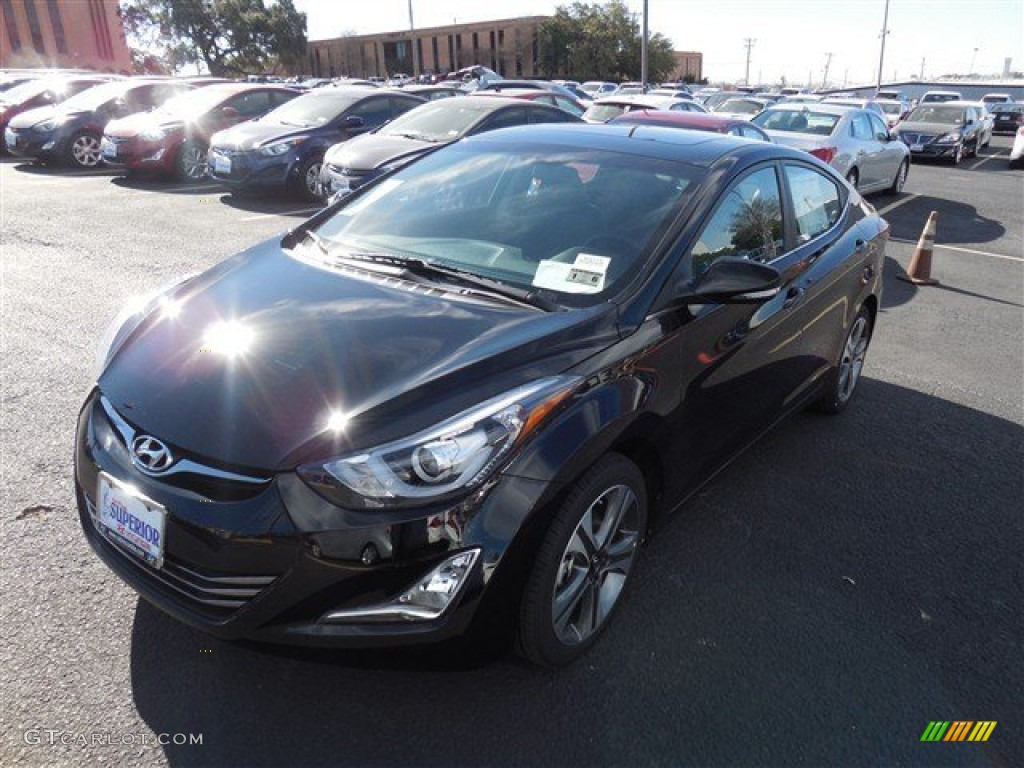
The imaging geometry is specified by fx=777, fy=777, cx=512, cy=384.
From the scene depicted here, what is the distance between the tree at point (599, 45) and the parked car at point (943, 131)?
4921 centimetres

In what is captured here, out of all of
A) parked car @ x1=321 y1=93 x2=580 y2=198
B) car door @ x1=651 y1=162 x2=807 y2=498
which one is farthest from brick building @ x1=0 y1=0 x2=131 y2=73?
car door @ x1=651 y1=162 x2=807 y2=498

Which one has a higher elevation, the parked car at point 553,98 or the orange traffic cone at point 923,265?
the parked car at point 553,98

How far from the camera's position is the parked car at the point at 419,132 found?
923 centimetres

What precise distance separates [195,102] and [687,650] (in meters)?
13.4

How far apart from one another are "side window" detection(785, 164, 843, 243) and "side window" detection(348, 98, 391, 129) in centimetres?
880

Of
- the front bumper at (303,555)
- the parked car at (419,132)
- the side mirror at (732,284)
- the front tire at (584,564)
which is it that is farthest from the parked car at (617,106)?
the front bumper at (303,555)

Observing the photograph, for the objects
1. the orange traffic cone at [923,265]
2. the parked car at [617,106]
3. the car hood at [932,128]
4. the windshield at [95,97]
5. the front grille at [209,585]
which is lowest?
the orange traffic cone at [923,265]

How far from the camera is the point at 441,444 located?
212 centimetres

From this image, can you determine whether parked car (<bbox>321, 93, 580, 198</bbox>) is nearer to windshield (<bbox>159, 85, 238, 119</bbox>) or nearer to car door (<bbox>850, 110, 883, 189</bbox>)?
windshield (<bbox>159, 85, 238, 119</bbox>)

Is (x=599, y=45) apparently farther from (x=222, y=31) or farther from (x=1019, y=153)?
(x=1019, y=153)

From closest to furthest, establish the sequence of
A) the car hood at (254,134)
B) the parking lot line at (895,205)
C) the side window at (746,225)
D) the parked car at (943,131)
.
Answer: the side window at (746,225) → the car hood at (254,134) → the parking lot line at (895,205) → the parked car at (943,131)

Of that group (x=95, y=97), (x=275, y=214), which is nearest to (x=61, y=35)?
(x=95, y=97)

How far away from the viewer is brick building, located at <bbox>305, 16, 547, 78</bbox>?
252 ft

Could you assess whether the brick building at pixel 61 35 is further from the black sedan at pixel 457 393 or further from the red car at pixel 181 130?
the black sedan at pixel 457 393
